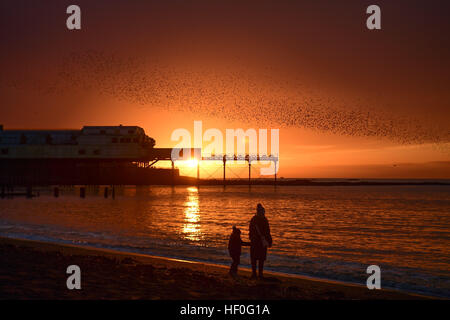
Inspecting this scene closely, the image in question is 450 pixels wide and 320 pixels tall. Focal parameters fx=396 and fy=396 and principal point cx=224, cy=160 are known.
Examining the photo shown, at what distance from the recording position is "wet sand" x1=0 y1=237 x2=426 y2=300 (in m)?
9.39

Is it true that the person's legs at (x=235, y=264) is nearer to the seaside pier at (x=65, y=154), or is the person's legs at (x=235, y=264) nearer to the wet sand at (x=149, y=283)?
the wet sand at (x=149, y=283)

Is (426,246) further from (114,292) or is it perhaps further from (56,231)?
(56,231)

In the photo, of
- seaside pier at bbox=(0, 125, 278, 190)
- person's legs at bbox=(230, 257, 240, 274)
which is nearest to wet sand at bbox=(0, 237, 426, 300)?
person's legs at bbox=(230, 257, 240, 274)

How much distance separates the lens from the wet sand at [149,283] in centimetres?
939

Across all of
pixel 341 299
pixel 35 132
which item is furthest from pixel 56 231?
pixel 35 132

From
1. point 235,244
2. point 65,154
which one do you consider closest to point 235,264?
point 235,244

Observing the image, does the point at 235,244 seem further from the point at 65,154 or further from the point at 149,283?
the point at 65,154

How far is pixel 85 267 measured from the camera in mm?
12656

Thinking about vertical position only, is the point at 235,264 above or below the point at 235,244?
below

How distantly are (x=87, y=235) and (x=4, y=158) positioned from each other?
170ft

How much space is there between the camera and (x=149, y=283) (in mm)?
10562

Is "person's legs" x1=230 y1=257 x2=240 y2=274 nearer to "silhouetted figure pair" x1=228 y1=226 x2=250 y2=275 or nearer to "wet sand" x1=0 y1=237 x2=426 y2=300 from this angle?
"silhouetted figure pair" x1=228 y1=226 x2=250 y2=275

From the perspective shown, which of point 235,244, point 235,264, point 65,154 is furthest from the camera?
point 65,154
